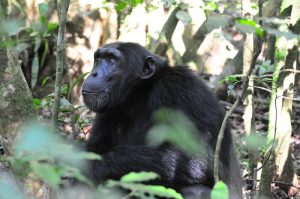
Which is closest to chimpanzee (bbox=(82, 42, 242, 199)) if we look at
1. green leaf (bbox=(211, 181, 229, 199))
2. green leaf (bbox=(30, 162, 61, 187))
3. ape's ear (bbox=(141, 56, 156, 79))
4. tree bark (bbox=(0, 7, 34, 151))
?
ape's ear (bbox=(141, 56, 156, 79))

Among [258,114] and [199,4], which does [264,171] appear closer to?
[199,4]

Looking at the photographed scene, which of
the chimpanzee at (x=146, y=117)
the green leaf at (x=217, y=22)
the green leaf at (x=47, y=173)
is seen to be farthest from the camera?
the chimpanzee at (x=146, y=117)

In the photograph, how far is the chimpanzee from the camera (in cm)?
527

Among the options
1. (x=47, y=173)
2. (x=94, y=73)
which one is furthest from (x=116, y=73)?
(x=47, y=173)

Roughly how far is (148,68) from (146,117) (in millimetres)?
594

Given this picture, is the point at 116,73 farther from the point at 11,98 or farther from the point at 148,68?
the point at 11,98

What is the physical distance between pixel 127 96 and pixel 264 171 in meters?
1.69

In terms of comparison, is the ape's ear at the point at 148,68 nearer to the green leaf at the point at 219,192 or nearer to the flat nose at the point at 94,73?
the flat nose at the point at 94,73

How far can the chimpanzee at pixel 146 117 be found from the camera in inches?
207

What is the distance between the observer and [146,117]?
5781 millimetres

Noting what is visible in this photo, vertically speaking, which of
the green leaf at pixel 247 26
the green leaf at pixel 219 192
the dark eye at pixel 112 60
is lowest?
the green leaf at pixel 219 192

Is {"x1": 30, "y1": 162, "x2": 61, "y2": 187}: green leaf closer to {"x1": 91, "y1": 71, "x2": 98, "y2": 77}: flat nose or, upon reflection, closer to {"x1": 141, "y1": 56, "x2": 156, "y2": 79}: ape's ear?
{"x1": 91, "y1": 71, "x2": 98, "y2": 77}: flat nose

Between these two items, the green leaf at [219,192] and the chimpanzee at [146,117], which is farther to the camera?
the chimpanzee at [146,117]

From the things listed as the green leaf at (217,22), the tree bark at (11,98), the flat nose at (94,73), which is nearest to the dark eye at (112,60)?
the flat nose at (94,73)
